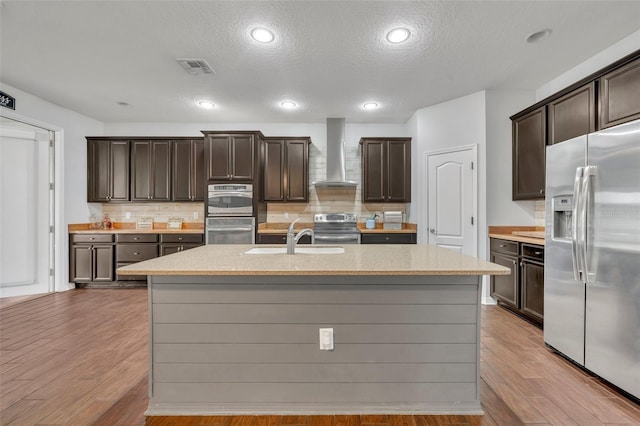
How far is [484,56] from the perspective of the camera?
2.88 metres

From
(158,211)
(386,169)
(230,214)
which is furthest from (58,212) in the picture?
(386,169)

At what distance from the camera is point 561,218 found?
2.45m

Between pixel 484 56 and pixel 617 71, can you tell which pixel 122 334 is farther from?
pixel 617 71

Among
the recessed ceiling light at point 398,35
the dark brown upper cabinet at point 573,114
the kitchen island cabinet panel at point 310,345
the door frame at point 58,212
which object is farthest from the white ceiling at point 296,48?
the kitchen island cabinet panel at point 310,345

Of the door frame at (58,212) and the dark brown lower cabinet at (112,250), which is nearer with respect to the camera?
the door frame at (58,212)

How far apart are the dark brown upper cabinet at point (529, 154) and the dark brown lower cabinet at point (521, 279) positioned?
2.24ft

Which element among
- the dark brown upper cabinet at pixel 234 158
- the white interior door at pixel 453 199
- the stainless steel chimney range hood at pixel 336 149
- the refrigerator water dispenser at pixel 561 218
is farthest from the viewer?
the stainless steel chimney range hood at pixel 336 149

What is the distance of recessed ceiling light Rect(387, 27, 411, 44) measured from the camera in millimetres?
2455

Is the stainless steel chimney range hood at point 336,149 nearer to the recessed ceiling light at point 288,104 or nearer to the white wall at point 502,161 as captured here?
the recessed ceiling light at point 288,104

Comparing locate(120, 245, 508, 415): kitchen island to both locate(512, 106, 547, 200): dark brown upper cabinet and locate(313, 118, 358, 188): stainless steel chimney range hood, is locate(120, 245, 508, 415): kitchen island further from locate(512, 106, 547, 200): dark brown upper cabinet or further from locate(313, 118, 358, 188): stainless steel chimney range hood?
locate(313, 118, 358, 188): stainless steel chimney range hood

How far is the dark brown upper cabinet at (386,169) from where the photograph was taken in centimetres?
474

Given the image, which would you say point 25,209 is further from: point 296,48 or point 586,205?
point 586,205

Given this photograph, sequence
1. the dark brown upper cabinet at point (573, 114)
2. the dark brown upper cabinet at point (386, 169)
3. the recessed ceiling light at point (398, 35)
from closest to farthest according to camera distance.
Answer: the recessed ceiling light at point (398, 35) → the dark brown upper cabinet at point (573, 114) → the dark brown upper cabinet at point (386, 169)

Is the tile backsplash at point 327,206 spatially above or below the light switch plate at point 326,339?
above
